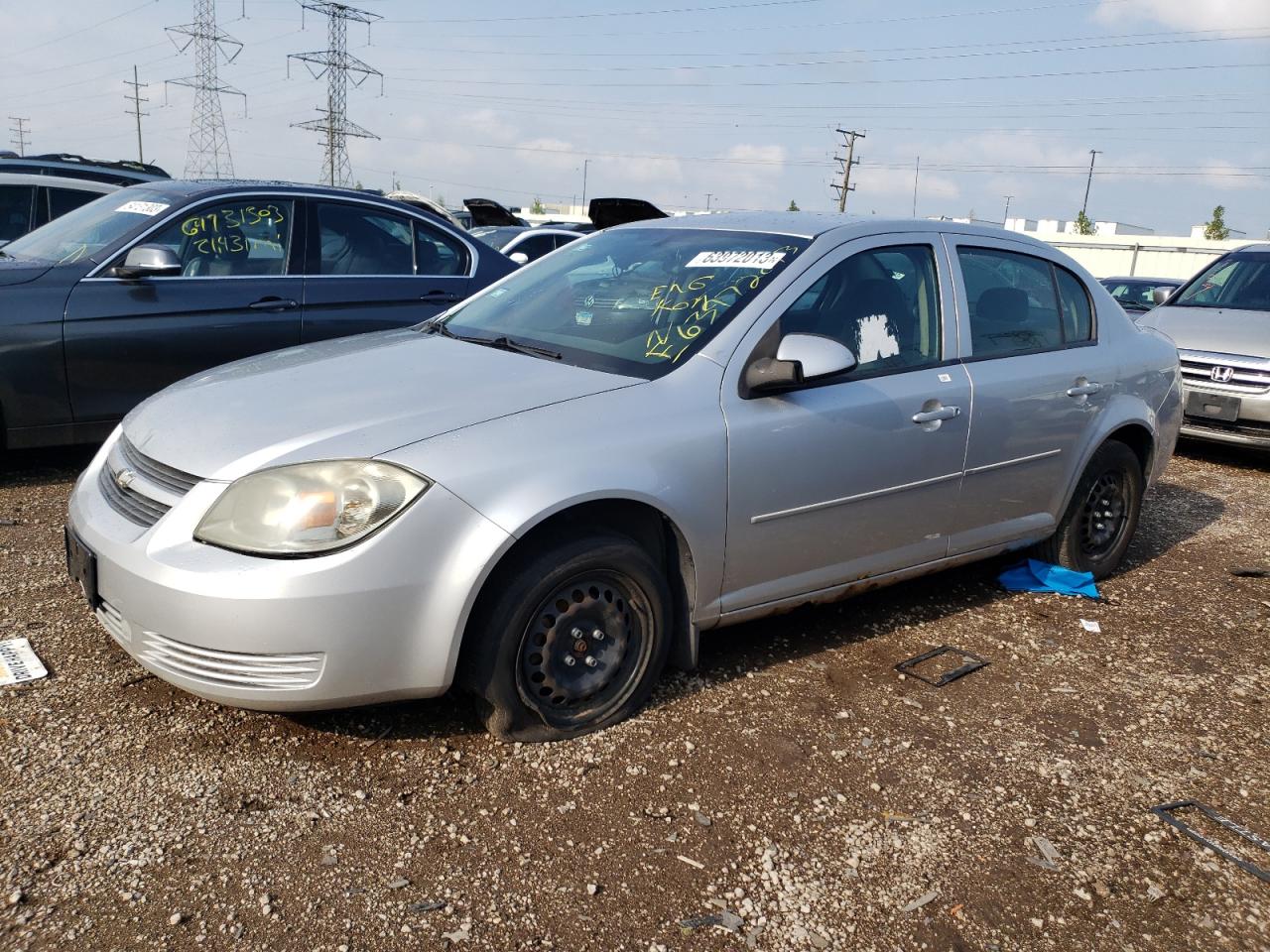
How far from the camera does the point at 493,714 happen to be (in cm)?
312

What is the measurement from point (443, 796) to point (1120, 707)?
2.46 metres

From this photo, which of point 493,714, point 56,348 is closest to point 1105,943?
point 493,714

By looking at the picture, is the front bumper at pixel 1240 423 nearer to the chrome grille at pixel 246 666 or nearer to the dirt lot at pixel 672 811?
the dirt lot at pixel 672 811

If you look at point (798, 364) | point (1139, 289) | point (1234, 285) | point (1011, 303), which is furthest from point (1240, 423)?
point (1139, 289)

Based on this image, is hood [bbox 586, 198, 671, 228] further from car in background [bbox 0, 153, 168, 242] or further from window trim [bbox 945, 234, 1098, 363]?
window trim [bbox 945, 234, 1098, 363]

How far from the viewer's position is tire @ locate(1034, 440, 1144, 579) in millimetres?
4895

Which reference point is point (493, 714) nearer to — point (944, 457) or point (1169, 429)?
point (944, 457)

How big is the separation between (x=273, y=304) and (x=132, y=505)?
126 inches

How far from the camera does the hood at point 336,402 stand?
9.61 ft

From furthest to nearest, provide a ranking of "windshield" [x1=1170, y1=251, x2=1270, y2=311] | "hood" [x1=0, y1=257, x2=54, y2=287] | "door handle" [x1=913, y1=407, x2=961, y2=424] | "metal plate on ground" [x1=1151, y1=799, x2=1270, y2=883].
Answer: "windshield" [x1=1170, y1=251, x2=1270, y2=311] < "hood" [x1=0, y1=257, x2=54, y2=287] < "door handle" [x1=913, y1=407, x2=961, y2=424] < "metal plate on ground" [x1=1151, y1=799, x2=1270, y2=883]

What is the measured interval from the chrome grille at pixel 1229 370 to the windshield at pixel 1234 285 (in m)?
1.00

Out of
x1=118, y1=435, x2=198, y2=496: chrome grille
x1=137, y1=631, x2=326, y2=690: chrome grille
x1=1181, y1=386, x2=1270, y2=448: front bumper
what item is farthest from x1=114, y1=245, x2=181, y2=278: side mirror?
x1=1181, y1=386, x2=1270, y2=448: front bumper

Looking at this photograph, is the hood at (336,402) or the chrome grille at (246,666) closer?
the chrome grille at (246,666)

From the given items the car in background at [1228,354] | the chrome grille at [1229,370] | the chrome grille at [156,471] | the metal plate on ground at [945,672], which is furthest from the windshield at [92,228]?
the car in background at [1228,354]
